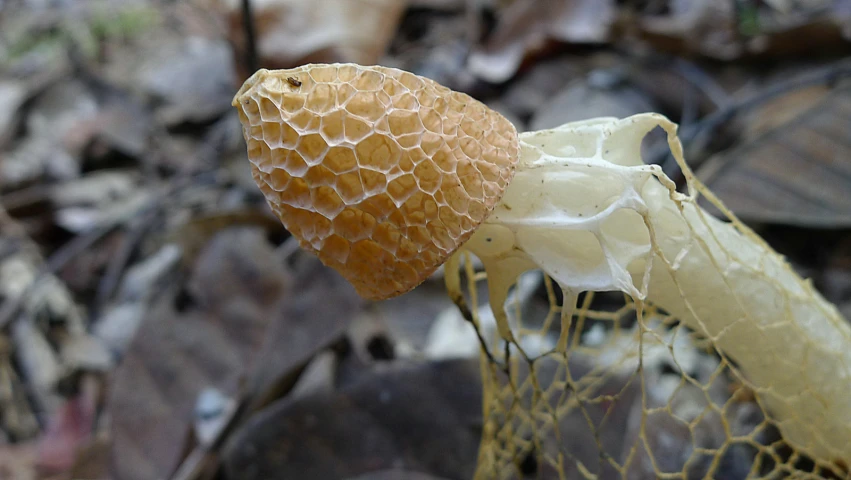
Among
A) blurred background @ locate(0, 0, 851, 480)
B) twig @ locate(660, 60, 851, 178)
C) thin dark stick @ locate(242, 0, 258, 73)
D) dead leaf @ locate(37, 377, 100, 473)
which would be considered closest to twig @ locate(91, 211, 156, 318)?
blurred background @ locate(0, 0, 851, 480)

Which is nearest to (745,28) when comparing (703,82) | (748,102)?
(703,82)

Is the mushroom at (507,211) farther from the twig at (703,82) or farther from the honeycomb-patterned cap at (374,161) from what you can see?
the twig at (703,82)

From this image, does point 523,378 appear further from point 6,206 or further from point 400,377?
point 6,206

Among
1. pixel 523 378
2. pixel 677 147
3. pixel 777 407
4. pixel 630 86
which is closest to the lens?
pixel 677 147

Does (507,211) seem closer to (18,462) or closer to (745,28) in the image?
(18,462)

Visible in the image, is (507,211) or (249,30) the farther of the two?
(249,30)

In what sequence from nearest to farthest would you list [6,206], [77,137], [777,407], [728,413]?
[777,407]
[728,413]
[6,206]
[77,137]

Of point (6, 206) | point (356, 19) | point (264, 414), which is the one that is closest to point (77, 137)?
point (6, 206)
